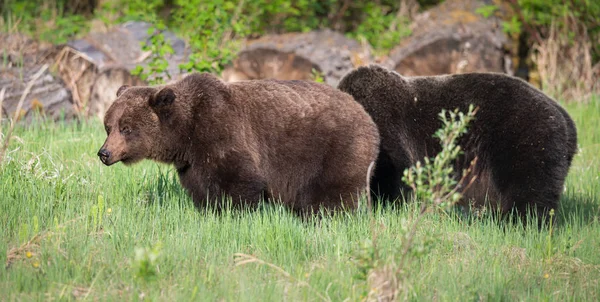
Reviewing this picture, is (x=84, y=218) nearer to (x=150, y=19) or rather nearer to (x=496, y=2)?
(x=150, y=19)

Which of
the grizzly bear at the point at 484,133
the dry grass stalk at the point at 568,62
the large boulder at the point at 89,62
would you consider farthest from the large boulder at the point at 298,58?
the grizzly bear at the point at 484,133

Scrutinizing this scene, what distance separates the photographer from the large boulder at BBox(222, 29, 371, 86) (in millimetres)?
11945

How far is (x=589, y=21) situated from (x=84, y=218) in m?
10.6

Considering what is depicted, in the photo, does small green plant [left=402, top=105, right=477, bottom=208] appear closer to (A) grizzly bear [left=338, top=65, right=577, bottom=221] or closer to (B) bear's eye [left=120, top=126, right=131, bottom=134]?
(A) grizzly bear [left=338, top=65, right=577, bottom=221]

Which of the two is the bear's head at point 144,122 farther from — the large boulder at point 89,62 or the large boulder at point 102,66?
the large boulder at point 102,66

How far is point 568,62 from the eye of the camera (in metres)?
13.1

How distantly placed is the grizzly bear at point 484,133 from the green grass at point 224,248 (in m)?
0.30

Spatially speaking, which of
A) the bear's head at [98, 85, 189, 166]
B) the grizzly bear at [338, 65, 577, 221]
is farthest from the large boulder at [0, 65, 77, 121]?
the grizzly bear at [338, 65, 577, 221]

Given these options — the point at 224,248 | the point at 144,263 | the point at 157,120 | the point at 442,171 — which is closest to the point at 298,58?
the point at 157,120

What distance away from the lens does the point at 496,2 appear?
13.7m

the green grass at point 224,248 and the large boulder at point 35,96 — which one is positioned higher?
the large boulder at point 35,96

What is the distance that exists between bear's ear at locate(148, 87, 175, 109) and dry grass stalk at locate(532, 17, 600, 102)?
829 centimetres

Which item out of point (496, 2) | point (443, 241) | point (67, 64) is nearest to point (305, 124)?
point (443, 241)

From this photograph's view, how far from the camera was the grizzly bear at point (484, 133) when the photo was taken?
20.0ft
